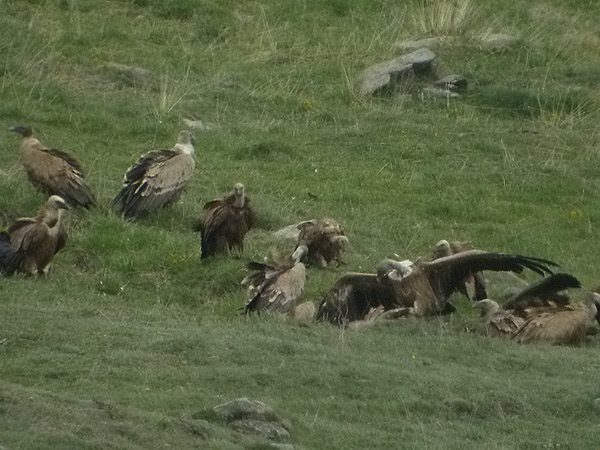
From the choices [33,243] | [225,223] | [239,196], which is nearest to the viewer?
[33,243]

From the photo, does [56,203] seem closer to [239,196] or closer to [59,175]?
[59,175]

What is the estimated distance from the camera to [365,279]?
39.6ft

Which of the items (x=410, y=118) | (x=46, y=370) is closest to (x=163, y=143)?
(x=410, y=118)

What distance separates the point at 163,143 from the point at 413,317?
6.53 meters

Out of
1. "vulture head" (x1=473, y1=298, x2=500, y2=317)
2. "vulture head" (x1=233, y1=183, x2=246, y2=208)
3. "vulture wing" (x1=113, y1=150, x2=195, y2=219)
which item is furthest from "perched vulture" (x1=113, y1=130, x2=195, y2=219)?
"vulture head" (x1=473, y1=298, x2=500, y2=317)

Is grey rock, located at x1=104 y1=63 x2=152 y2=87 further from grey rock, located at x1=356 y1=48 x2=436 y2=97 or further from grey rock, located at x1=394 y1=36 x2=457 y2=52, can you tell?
grey rock, located at x1=394 y1=36 x2=457 y2=52

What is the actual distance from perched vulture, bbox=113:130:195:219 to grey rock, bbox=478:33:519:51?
868 centimetres

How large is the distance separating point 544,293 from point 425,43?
10714 millimetres

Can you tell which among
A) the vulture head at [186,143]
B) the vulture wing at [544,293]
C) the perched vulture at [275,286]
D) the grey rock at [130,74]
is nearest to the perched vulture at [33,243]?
the perched vulture at [275,286]

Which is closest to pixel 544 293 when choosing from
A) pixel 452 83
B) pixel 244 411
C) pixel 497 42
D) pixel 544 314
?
pixel 544 314

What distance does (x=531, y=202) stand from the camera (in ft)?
55.7

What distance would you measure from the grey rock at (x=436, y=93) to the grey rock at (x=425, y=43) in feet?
4.86

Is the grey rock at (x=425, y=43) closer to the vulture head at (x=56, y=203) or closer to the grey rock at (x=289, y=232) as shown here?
the grey rock at (x=289, y=232)

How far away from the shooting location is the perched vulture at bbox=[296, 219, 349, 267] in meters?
13.4
